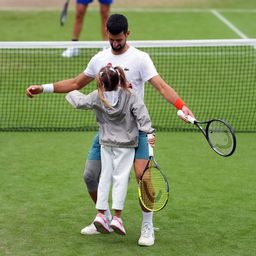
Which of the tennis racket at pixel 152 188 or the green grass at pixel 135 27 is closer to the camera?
the tennis racket at pixel 152 188

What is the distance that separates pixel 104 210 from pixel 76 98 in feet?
3.45

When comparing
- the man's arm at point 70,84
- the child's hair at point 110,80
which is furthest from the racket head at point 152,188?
the man's arm at point 70,84

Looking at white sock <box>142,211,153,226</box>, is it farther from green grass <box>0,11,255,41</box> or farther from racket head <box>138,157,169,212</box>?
green grass <box>0,11,255,41</box>

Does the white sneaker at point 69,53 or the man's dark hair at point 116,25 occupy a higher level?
the man's dark hair at point 116,25

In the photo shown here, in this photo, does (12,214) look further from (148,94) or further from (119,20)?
(148,94)

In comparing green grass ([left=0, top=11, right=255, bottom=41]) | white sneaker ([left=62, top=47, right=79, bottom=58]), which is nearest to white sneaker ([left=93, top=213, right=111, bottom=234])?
white sneaker ([left=62, top=47, right=79, bottom=58])

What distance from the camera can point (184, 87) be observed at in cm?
1447

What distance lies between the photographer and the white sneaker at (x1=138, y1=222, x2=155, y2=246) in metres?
8.01

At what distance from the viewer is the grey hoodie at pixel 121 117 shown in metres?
7.77

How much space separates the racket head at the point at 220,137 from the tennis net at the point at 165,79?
4368 mm

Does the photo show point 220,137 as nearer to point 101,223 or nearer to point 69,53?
point 101,223

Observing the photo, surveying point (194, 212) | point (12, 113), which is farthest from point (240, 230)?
point (12, 113)

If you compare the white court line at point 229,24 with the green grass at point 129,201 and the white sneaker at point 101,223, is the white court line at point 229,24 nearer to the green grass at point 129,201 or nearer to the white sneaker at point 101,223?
the green grass at point 129,201

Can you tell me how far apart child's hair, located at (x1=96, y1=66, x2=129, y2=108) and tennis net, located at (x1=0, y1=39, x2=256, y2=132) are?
13.5 feet
